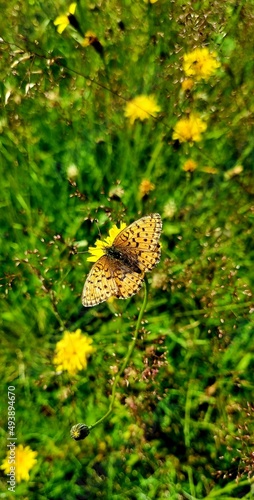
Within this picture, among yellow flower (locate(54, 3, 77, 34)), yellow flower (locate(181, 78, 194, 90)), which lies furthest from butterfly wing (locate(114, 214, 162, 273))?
yellow flower (locate(54, 3, 77, 34))

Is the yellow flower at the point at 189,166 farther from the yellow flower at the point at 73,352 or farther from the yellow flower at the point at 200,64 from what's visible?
the yellow flower at the point at 73,352

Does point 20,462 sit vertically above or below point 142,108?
below

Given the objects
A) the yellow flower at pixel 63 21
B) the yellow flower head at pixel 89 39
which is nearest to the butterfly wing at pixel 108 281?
the yellow flower head at pixel 89 39

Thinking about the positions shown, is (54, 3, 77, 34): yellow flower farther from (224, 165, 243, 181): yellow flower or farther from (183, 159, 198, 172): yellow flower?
(224, 165, 243, 181): yellow flower

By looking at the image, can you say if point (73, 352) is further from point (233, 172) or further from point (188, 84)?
point (188, 84)

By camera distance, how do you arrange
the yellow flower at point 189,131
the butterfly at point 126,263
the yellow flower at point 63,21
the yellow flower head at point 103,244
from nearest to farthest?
the butterfly at point 126,263, the yellow flower head at point 103,244, the yellow flower at point 189,131, the yellow flower at point 63,21

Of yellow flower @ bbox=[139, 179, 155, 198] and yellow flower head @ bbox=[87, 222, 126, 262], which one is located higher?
yellow flower @ bbox=[139, 179, 155, 198]

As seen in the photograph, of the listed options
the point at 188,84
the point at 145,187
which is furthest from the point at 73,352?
the point at 188,84
